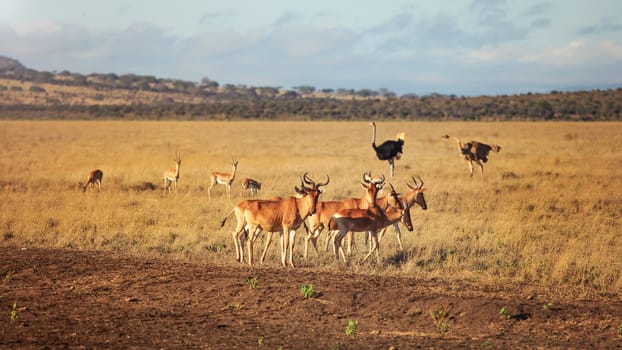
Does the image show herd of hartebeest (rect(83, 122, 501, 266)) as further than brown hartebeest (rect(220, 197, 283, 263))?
No

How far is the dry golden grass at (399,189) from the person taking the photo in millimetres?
13414

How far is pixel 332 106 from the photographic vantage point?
89875mm

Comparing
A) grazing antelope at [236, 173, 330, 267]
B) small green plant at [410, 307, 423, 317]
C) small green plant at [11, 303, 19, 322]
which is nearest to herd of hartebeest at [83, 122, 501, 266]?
grazing antelope at [236, 173, 330, 267]

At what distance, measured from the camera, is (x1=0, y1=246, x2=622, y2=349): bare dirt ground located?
27.6 ft

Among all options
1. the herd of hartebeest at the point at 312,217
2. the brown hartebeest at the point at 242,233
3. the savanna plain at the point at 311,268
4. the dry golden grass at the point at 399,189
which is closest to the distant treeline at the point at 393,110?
the dry golden grass at the point at 399,189

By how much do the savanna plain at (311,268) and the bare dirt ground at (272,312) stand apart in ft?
0.10

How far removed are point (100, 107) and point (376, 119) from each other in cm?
3408

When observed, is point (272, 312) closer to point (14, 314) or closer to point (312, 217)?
point (14, 314)

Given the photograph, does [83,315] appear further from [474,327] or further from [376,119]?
[376,119]

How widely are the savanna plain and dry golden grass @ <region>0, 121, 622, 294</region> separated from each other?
0.08 metres

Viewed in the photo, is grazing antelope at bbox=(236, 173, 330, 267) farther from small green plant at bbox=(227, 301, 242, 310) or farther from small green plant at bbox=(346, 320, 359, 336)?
small green plant at bbox=(346, 320, 359, 336)

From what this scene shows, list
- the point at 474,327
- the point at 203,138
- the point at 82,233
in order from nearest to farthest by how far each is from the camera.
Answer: the point at 474,327 → the point at 82,233 → the point at 203,138

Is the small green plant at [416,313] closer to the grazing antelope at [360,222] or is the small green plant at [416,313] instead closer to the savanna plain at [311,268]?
the savanna plain at [311,268]

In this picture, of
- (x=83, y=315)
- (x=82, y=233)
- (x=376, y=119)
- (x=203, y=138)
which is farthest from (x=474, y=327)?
Result: (x=376, y=119)
